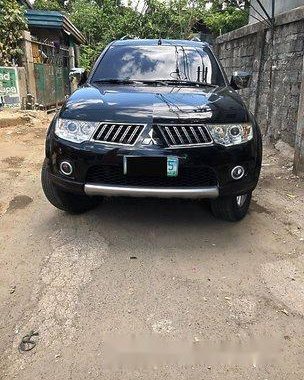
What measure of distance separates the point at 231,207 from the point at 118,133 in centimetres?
123

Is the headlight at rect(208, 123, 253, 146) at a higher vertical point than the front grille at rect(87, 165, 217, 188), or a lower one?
higher

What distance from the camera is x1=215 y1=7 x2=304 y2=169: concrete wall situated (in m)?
6.13

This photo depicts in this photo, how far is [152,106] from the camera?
3.15 m

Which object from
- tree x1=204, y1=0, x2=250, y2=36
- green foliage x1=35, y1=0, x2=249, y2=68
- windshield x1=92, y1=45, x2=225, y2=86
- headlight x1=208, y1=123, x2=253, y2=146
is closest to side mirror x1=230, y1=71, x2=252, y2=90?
windshield x1=92, y1=45, x2=225, y2=86

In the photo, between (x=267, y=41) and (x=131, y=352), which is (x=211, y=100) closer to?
(x=131, y=352)

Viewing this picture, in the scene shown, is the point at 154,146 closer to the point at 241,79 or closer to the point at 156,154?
the point at 156,154

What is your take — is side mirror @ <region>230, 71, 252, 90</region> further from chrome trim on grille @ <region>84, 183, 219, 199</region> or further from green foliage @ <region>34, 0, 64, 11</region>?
green foliage @ <region>34, 0, 64, 11</region>

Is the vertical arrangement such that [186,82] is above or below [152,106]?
above

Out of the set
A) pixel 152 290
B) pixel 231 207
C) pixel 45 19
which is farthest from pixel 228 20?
pixel 152 290

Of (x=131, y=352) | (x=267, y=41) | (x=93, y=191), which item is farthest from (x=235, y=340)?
(x=267, y=41)

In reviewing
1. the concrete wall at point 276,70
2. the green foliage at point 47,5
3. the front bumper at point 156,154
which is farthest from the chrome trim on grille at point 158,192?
the green foliage at point 47,5

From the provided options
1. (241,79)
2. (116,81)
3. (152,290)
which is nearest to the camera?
(152,290)

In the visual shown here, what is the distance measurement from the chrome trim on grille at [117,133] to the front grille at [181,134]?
0.16 meters

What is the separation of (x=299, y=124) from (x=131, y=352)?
155 inches
